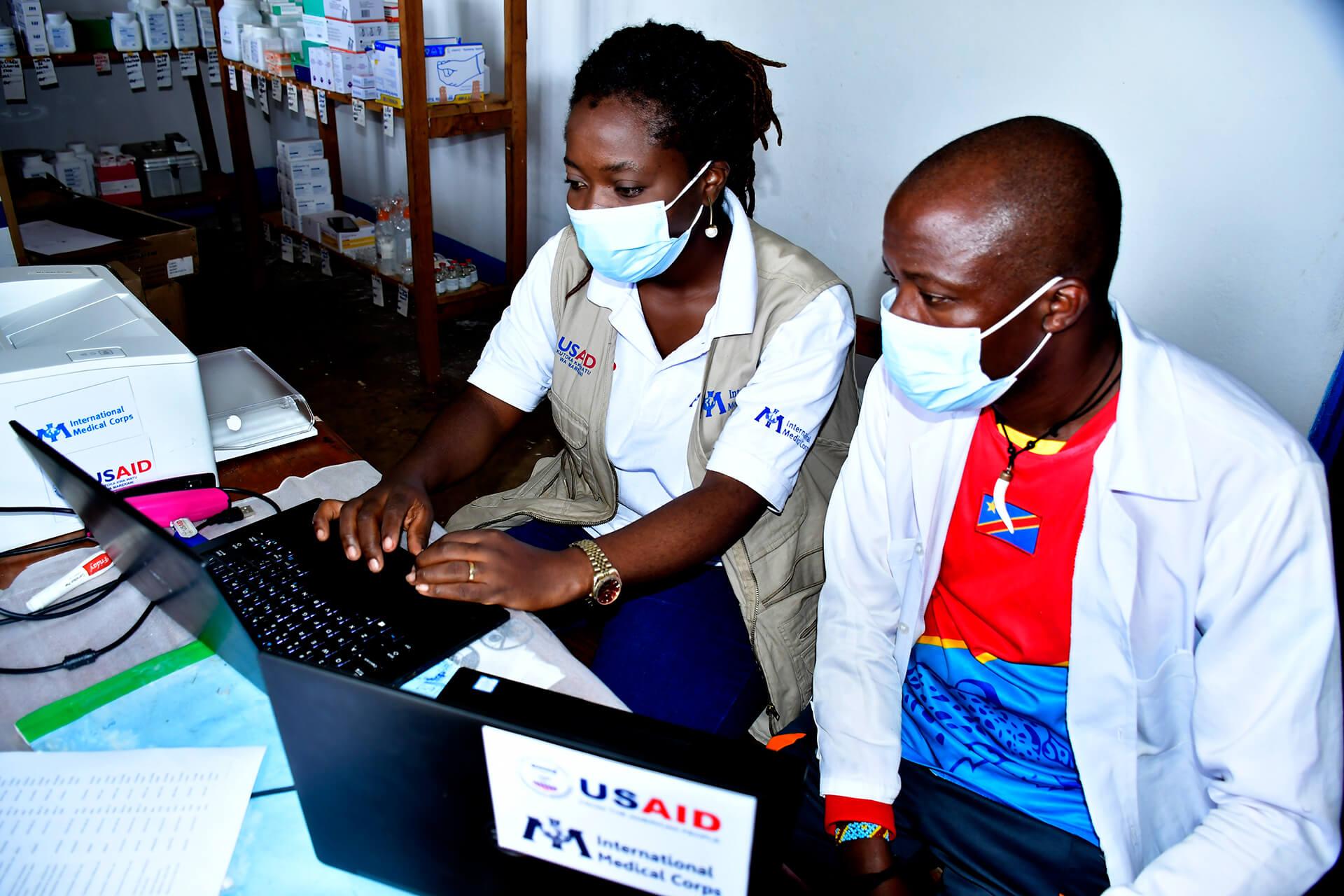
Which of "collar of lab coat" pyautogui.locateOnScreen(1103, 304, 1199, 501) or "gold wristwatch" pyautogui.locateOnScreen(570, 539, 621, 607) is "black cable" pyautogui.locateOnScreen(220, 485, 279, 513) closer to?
"gold wristwatch" pyautogui.locateOnScreen(570, 539, 621, 607)

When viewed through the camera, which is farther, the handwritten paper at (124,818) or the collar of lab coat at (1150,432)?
the collar of lab coat at (1150,432)

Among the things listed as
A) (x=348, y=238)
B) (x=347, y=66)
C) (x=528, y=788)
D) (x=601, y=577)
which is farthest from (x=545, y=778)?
(x=348, y=238)

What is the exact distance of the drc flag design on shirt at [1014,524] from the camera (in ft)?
3.26

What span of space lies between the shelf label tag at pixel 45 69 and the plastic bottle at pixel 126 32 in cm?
28

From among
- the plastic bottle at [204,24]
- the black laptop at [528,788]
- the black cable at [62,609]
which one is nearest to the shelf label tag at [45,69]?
the plastic bottle at [204,24]

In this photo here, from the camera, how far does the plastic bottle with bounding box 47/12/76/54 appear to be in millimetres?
3756

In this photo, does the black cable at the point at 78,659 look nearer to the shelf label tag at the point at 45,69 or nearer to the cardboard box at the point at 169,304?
the cardboard box at the point at 169,304

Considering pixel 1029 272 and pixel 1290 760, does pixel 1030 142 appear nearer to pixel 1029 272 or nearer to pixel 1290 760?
pixel 1029 272

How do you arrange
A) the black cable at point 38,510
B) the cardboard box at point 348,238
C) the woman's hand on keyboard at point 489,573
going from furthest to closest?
the cardboard box at point 348,238, the black cable at point 38,510, the woman's hand on keyboard at point 489,573

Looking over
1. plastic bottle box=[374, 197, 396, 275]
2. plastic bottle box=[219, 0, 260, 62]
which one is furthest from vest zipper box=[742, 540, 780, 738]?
plastic bottle box=[219, 0, 260, 62]

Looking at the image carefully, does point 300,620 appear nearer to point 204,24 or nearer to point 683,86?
point 683,86

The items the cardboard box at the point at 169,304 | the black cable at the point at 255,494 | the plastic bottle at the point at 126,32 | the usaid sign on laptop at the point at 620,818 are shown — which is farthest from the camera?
the plastic bottle at the point at 126,32

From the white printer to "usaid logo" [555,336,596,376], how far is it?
54 centimetres

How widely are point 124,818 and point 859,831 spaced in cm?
72
